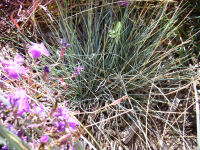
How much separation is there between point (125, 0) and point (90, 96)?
0.54 meters

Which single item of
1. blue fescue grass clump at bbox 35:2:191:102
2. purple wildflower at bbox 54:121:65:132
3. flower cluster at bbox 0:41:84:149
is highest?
flower cluster at bbox 0:41:84:149

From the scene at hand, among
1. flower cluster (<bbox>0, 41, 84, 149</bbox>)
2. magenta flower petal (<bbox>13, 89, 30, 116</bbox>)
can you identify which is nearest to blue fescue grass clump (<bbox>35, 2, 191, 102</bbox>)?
flower cluster (<bbox>0, 41, 84, 149</bbox>)

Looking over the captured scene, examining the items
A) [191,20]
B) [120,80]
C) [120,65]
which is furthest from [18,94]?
[191,20]

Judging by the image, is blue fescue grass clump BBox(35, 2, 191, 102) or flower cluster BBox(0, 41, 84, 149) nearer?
flower cluster BBox(0, 41, 84, 149)

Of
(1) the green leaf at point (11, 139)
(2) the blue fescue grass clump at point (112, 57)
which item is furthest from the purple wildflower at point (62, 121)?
(2) the blue fescue grass clump at point (112, 57)

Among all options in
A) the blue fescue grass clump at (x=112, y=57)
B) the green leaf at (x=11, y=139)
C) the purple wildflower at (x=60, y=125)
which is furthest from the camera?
the blue fescue grass clump at (x=112, y=57)

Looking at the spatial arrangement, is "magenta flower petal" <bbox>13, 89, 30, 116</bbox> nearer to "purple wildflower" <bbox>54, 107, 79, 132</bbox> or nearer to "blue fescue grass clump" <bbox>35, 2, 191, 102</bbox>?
"purple wildflower" <bbox>54, 107, 79, 132</bbox>

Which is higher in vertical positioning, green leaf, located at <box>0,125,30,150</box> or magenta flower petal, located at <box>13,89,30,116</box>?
magenta flower petal, located at <box>13,89,30,116</box>

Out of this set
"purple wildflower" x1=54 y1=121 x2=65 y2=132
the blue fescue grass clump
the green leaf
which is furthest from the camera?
the blue fescue grass clump

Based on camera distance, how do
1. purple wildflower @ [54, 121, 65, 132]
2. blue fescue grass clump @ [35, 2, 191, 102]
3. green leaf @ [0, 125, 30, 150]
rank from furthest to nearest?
1. blue fescue grass clump @ [35, 2, 191, 102]
2. purple wildflower @ [54, 121, 65, 132]
3. green leaf @ [0, 125, 30, 150]

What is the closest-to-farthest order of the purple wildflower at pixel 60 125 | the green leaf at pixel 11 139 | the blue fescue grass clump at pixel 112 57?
the green leaf at pixel 11 139, the purple wildflower at pixel 60 125, the blue fescue grass clump at pixel 112 57

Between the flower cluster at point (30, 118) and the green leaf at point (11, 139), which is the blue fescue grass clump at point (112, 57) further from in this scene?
the green leaf at point (11, 139)

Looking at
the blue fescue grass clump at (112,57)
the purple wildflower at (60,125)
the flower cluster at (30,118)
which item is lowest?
the blue fescue grass clump at (112,57)

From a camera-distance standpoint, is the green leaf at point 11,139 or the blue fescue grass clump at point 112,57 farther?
the blue fescue grass clump at point 112,57
